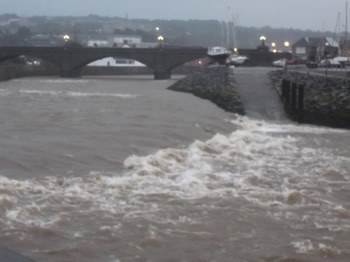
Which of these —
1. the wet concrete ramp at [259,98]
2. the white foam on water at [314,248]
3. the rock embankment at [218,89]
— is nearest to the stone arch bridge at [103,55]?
the rock embankment at [218,89]

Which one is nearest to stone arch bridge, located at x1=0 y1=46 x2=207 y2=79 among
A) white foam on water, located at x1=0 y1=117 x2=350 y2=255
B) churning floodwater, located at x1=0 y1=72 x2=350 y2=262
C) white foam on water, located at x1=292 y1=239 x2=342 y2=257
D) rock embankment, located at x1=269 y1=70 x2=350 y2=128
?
rock embankment, located at x1=269 y1=70 x2=350 y2=128

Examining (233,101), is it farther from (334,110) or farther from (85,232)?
(85,232)

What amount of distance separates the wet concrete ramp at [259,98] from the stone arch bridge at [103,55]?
1436 inches

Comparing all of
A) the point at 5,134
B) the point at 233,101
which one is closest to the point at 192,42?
the point at 233,101

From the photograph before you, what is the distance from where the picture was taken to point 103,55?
81.7m

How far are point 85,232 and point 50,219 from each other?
819 millimetres

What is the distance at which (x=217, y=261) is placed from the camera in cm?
974

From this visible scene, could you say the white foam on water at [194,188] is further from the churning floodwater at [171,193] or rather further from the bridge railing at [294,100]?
the bridge railing at [294,100]

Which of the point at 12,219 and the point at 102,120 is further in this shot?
the point at 102,120

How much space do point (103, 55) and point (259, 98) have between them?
162 ft

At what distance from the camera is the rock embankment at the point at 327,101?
1076 inches

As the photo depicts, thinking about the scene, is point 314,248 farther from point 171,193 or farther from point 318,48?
point 318,48

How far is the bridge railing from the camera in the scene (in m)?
28.6

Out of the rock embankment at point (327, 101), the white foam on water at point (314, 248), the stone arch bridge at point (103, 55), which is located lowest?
the stone arch bridge at point (103, 55)
